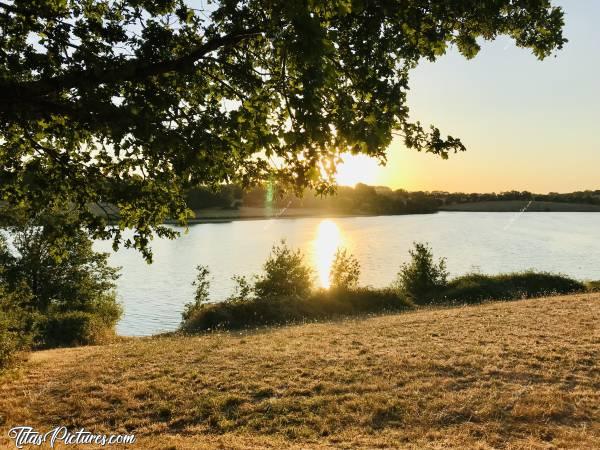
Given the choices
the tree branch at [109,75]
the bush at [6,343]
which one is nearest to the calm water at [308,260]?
the bush at [6,343]

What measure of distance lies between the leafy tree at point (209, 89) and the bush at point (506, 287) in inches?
919

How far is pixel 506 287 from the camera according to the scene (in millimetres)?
34406

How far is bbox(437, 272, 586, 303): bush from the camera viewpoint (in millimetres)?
32719

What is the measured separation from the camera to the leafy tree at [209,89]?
8188mm

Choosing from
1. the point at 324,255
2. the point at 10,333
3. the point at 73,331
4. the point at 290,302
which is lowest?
the point at 324,255

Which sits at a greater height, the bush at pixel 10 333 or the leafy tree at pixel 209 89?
the leafy tree at pixel 209 89

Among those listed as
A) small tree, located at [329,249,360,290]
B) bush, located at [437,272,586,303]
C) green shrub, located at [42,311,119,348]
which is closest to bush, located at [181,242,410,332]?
small tree, located at [329,249,360,290]

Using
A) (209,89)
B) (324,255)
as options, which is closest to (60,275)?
(209,89)

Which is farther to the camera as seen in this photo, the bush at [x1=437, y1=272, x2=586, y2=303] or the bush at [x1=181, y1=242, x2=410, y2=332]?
the bush at [x1=437, y1=272, x2=586, y2=303]

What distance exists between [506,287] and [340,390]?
26.0m

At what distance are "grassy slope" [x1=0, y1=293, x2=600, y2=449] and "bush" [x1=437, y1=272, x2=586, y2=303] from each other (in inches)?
580

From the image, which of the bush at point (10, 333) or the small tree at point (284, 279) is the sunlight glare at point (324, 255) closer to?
the small tree at point (284, 279)

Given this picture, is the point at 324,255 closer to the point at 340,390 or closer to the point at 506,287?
the point at 506,287

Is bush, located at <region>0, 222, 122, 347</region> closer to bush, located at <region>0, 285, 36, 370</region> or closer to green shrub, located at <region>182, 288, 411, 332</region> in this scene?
green shrub, located at <region>182, 288, 411, 332</region>
